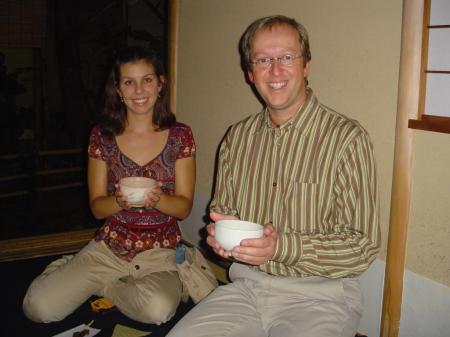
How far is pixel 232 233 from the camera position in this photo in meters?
1.34

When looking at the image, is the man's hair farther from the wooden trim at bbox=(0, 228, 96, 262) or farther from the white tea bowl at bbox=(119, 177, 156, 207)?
the wooden trim at bbox=(0, 228, 96, 262)

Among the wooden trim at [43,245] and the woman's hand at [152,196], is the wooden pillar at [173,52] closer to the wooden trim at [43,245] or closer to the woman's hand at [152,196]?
the wooden trim at [43,245]

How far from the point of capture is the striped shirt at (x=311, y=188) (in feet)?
5.00

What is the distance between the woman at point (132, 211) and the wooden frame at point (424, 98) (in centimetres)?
130

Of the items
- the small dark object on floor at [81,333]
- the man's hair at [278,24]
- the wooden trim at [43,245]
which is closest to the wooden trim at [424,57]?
the man's hair at [278,24]

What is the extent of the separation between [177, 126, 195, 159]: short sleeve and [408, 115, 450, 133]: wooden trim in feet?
4.13

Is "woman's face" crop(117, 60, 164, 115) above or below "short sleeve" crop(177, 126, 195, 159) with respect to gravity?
above

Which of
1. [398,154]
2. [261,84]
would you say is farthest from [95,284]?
[398,154]

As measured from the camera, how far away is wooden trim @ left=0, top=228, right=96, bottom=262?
125 inches

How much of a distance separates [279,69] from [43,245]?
2.59 meters

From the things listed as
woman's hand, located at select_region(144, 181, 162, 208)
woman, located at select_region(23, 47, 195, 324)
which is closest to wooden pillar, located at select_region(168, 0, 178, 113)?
woman, located at select_region(23, 47, 195, 324)

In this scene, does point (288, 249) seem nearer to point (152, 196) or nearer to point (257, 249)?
point (257, 249)

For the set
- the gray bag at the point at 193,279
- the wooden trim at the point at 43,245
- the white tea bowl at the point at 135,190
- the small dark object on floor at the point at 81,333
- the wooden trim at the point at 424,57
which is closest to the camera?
the wooden trim at the point at 424,57

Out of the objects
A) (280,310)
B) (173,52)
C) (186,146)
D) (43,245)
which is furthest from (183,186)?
(43,245)
